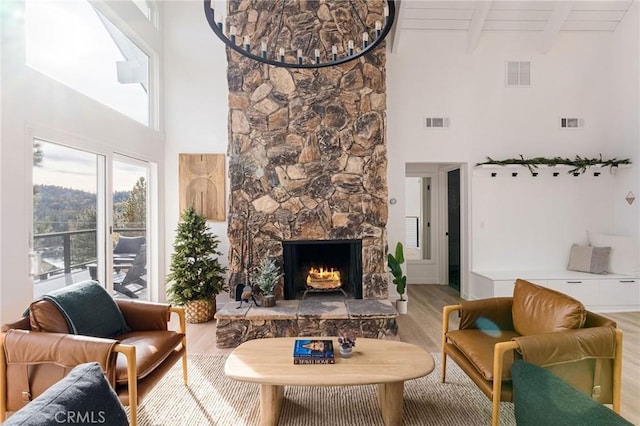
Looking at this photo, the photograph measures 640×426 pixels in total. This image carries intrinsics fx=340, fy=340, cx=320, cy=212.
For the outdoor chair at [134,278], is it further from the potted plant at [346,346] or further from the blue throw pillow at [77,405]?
the blue throw pillow at [77,405]

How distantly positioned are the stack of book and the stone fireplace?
184 cm

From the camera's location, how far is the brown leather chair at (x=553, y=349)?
1.93 meters

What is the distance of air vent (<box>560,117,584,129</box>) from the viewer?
528cm

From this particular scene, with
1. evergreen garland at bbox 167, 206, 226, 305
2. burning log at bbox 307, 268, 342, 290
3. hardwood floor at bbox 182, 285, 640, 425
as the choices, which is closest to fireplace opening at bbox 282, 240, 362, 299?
burning log at bbox 307, 268, 342, 290

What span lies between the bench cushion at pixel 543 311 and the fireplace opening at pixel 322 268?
1.93 meters

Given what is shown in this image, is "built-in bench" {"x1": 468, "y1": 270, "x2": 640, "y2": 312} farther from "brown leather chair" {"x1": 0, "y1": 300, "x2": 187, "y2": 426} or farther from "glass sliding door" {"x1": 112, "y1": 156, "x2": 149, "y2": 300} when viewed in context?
"glass sliding door" {"x1": 112, "y1": 156, "x2": 149, "y2": 300}

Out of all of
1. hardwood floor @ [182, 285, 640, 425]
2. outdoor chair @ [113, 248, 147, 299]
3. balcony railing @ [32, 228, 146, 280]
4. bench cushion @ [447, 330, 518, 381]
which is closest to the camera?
bench cushion @ [447, 330, 518, 381]

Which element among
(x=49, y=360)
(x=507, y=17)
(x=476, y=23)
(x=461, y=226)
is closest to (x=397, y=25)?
(x=476, y=23)

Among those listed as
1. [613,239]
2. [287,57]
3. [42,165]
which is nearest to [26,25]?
[42,165]

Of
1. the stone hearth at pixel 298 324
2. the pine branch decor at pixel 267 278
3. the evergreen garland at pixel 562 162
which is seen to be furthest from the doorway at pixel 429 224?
the pine branch decor at pixel 267 278

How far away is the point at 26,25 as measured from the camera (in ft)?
8.84

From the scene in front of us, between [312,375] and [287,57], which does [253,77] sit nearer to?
[287,57]

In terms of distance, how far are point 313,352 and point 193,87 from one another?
4.34 m

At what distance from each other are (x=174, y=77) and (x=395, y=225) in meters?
4.00
